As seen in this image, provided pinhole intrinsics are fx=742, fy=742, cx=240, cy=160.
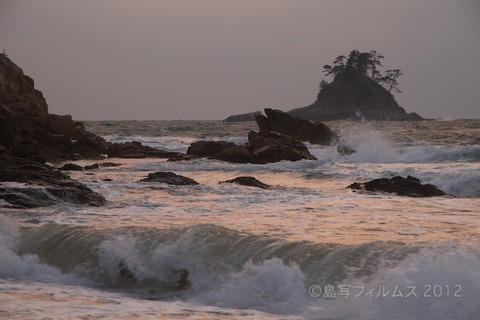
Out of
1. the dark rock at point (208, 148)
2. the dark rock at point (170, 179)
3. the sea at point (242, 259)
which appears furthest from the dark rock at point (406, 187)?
the dark rock at point (208, 148)

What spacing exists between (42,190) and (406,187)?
843 cm

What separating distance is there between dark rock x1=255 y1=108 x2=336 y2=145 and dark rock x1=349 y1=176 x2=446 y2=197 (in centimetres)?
2665

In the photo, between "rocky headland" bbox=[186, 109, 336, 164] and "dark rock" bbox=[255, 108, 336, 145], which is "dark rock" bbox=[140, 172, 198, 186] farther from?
"dark rock" bbox=[255, 108, 336, 145]

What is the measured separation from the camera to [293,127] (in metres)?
46.2

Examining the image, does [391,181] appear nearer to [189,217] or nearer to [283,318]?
[189,217]

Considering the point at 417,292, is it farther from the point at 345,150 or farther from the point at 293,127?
the point at 293,127

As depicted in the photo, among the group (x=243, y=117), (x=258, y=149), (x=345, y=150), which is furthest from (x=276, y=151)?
(x=243, y=117)

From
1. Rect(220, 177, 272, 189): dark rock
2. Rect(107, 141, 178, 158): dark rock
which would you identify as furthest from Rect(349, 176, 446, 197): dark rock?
Rect(107, 141, 178, 158): dark rock

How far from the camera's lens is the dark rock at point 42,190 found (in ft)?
45.9

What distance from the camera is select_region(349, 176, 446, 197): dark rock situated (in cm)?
1730

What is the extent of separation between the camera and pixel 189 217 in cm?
1284

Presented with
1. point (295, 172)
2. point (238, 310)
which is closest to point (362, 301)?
point (238, 310)

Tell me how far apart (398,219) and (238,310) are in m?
5.59

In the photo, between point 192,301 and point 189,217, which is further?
point 189,217
